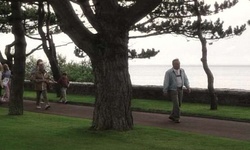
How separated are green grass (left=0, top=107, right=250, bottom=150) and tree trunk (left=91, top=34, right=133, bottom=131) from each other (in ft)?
1.07

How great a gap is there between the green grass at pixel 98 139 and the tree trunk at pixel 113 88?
12.8 inches

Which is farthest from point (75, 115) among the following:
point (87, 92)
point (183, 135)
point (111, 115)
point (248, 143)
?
point (87, 92)

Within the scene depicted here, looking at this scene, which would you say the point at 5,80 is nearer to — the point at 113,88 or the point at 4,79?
the point at 4,79

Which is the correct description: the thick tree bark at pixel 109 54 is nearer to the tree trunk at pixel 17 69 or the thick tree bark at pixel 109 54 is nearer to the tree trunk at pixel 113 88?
the tree trunk at pixel 113 88

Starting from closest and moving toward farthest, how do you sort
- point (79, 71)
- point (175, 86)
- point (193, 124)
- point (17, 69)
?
point (193, 124) < point (175, 86) < point (17, 69) < point (79, 71)

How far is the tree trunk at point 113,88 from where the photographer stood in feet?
37.3

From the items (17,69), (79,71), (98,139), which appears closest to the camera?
(98,139)

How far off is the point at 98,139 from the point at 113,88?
1.45 meters

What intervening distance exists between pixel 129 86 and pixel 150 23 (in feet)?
29.8

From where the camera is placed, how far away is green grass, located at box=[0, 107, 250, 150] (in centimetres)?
952

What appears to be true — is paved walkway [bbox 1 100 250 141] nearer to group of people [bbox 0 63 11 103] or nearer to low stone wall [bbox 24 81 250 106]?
group of people [bbox 0 63 11 103]

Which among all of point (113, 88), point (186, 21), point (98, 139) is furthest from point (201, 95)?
point (98, 139)

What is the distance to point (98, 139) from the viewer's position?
10.5 m

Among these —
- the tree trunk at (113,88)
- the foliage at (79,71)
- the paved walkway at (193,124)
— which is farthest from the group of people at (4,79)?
the foliage at (79,71)
